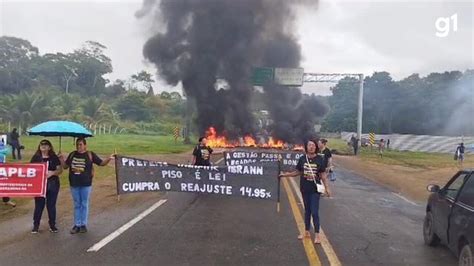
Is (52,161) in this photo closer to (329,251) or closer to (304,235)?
(304,235)

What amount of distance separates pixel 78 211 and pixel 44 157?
110 cm

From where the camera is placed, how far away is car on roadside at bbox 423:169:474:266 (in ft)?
16.4

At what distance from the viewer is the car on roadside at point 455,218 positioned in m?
5.00

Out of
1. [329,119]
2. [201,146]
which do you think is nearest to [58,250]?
[201,146]

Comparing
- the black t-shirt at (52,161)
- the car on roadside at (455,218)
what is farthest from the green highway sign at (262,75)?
the car on roadside at (455,218)

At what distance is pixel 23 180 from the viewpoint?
8.29 meters

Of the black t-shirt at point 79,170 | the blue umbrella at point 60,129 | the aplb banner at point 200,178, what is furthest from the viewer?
the aplb banner at point 200,178

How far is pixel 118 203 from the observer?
417 inches

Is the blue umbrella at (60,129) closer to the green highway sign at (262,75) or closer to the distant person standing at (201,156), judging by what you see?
the distant person standing at (201,156)

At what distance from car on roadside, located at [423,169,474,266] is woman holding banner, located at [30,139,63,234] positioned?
5.51 m

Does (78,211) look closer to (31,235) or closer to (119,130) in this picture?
(31,235)

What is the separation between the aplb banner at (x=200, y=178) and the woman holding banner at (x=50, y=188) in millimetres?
1495

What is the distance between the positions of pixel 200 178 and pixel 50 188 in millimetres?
2936

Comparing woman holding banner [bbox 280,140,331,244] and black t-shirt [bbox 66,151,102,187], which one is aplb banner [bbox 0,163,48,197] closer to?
black t-shirt [bbox 66,151,102,187]
